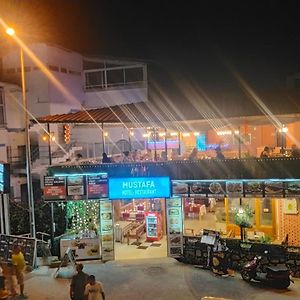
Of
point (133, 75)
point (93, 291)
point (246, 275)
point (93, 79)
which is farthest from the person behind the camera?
point (93, 79)

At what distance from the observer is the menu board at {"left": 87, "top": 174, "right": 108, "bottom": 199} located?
16.1 m

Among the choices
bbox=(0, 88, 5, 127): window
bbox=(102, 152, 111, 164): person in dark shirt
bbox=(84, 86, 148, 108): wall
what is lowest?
bbox=(102, 152, 111, 164): person in dark shirt

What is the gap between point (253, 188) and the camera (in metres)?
14.9

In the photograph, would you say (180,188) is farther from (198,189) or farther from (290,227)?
(290,227)

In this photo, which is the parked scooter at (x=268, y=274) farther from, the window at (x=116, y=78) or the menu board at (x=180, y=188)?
the window at (x=116, y=78)

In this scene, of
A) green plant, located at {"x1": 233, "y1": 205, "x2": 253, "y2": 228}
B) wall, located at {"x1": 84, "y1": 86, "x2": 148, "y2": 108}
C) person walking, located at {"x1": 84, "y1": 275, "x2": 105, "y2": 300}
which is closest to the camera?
person walking, located at {"x1": 84, "y1": 275, "x2": 105, "y2": 300}

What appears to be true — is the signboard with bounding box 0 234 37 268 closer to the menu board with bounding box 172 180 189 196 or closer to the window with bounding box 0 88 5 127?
the menu board with bounding box 172 180 189 196

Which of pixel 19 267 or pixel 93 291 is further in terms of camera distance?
pixel 19 267

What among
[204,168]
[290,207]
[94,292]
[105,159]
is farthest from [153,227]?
[94,292]

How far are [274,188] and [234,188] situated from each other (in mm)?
1479

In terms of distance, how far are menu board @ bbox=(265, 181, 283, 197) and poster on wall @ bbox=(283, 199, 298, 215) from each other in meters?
1.46

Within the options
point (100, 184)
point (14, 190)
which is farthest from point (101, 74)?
point (100, 184)

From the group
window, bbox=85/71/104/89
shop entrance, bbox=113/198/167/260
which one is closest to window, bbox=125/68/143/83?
window, bbox=85/71/104/89

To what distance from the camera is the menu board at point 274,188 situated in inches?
573
